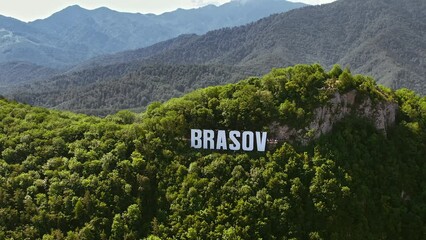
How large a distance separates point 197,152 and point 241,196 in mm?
9911

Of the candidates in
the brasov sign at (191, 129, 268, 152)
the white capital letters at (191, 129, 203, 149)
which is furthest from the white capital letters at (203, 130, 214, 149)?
the white capital letters at (191, 129, 203, 149)

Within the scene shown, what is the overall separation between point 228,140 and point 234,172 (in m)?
5.58

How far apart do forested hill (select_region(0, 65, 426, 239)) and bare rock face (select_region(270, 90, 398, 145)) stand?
0.73 feet

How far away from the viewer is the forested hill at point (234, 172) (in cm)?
5925

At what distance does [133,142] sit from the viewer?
67.9m

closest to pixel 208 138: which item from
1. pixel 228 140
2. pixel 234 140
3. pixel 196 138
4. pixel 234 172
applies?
pixel 196 138

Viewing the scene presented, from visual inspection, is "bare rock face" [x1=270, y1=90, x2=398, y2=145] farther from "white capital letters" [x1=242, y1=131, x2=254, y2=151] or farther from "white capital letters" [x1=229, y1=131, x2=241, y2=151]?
"white capital letters" [x1=229, y1=131, x2=241, y2=151]

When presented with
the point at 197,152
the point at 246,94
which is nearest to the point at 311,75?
the point at 246,94

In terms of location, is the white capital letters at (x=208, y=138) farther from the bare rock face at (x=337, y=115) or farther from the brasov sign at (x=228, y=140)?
the bare rock face at (x=337, y=115)

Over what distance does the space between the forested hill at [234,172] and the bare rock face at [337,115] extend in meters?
0.22

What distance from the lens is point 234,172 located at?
62.3 metres

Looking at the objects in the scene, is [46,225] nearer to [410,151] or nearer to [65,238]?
[65,238]

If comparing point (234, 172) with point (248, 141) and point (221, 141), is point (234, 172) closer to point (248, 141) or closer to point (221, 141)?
point (248, 141)

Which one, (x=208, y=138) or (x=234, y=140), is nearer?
(x=234, y=140)
